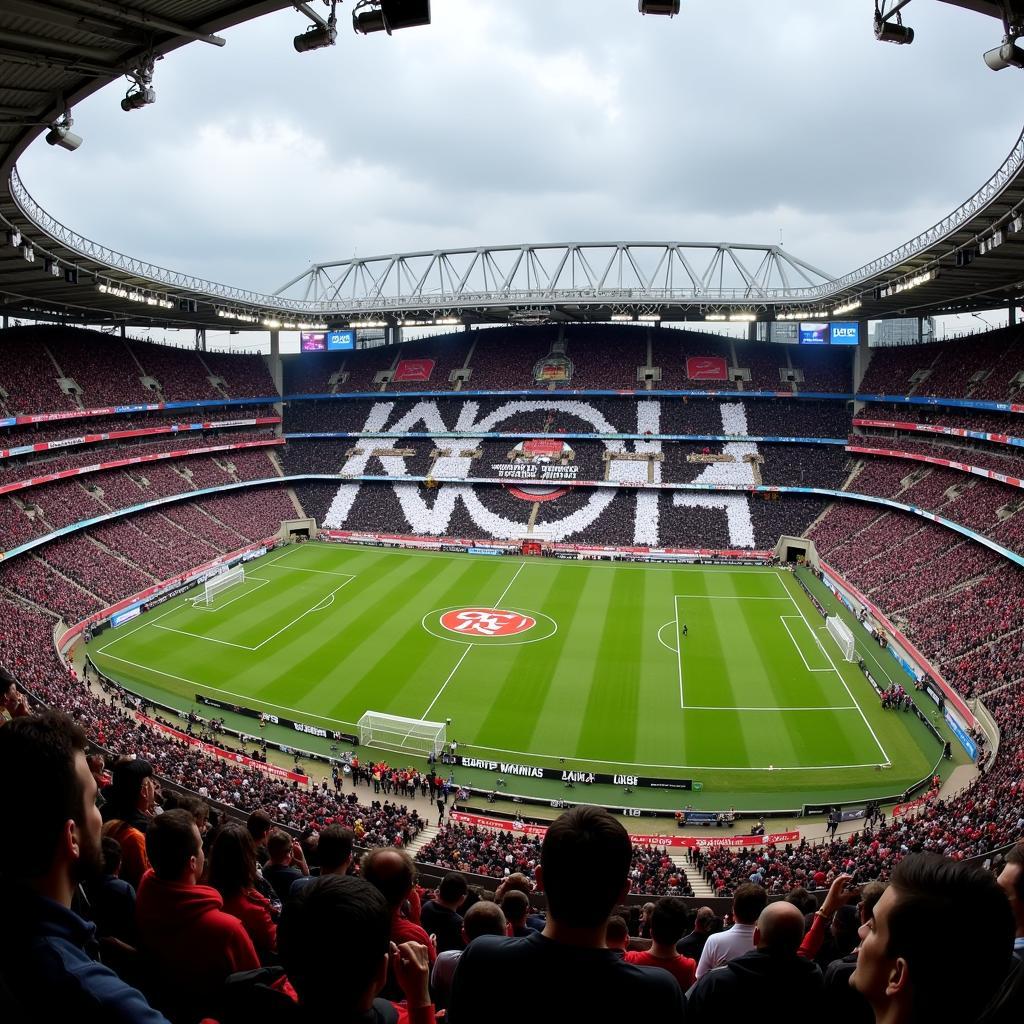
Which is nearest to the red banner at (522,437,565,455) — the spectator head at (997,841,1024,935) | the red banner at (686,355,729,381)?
the red banner at (686,355,729,381)

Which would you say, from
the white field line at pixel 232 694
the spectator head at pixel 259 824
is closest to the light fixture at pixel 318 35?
the spectator head at pixel 259 824

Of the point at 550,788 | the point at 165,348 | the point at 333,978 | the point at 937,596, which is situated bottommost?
the point at 550,788

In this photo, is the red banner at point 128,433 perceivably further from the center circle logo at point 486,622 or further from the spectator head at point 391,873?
the spectator head at point 391,873

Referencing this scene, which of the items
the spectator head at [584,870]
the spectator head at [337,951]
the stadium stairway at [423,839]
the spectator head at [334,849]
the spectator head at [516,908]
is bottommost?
the stadium stairway at [423,839]

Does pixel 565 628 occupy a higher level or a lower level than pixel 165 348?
lower

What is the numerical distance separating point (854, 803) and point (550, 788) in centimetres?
972

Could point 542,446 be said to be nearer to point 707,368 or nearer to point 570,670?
point 707,368

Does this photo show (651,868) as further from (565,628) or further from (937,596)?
(937,596)

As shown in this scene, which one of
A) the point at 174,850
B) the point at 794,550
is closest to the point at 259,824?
the point at 174,850

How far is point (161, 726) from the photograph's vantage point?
91.9 feet

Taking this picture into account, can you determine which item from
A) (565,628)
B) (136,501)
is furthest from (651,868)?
(136,501)

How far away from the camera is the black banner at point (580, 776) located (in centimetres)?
2466

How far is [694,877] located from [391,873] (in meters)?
18.0

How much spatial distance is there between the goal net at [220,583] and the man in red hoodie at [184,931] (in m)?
41.7
